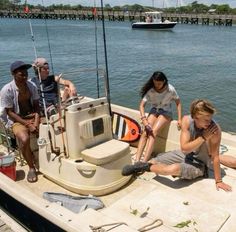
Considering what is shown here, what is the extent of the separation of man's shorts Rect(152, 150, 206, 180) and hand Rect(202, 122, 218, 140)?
40cm

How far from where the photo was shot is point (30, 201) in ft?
11.6

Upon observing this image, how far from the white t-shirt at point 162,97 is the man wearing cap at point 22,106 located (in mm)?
1519

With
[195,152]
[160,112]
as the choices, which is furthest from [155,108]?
[195,152]

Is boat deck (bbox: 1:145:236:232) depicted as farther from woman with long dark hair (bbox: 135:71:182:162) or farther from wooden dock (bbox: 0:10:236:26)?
wooden dock (bbox: 0:10:236:26)

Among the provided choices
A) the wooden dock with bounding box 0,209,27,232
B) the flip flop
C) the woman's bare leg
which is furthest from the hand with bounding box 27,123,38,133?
the woman's bare leg

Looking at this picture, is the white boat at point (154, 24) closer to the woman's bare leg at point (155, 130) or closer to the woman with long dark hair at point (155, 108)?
the woman with long dark hair at point (155, 108)

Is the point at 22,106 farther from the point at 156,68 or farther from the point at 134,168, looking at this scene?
the point at 156,68

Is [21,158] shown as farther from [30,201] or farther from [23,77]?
[30,201]

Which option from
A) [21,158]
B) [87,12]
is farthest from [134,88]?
[87,12]

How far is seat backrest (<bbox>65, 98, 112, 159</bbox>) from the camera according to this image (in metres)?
4.11

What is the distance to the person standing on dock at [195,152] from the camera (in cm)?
373

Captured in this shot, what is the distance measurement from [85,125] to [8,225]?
146cm

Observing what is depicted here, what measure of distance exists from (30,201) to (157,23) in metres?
46.9

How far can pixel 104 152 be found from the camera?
4129 millimetres
